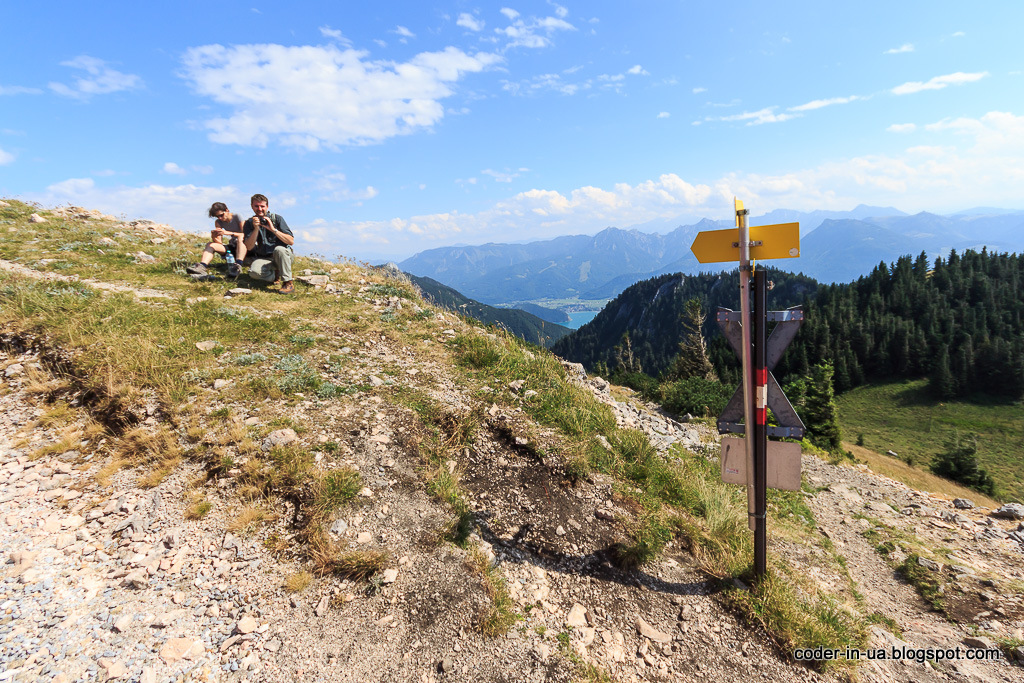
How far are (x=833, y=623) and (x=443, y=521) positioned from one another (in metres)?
4.36

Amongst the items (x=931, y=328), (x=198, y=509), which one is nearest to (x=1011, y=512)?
(x=198, y=509)

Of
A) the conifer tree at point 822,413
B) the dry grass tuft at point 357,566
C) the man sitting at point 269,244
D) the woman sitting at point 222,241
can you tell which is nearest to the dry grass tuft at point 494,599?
the dry grass tuft at point 357,566

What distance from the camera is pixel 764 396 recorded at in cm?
422

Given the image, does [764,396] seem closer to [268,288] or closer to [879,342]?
[268,288]

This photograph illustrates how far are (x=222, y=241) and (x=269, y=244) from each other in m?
1.67

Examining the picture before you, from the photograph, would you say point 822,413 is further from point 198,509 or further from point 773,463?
point 198,509

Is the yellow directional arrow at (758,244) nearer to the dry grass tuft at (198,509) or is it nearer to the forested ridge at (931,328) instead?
the dry grass tuft at (198,509)

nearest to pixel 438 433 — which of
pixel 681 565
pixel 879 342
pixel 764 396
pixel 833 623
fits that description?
pixel 681 565

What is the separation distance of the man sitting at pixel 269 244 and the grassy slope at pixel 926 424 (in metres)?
52.8

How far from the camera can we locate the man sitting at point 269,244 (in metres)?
10.6

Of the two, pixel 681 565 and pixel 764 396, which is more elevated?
pixel 764 396

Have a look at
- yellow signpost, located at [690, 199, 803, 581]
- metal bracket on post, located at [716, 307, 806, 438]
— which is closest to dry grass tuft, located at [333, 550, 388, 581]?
metal bracket on post, located at [716, 307, 806, 438]

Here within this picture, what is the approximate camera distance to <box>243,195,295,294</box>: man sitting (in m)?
10.6

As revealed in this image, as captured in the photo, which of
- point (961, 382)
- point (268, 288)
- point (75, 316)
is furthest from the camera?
point (961, 382)
